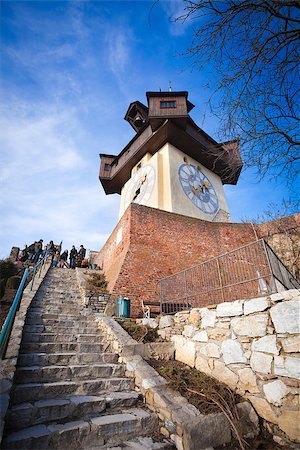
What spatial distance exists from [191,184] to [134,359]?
12749 mm

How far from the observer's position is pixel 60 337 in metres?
4.42

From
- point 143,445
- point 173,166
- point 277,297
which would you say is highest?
point 173,166

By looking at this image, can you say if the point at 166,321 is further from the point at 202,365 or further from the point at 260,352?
the point at 260,352

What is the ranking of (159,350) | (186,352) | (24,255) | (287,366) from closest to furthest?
(287,366) < (186,352) < (159,350) < (24,255)

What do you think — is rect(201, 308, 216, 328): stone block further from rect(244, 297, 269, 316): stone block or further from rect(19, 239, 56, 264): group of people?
rect(19, 239, 56, 264): group of people

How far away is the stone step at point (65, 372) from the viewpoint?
3.12m

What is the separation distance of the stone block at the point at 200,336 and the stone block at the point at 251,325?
73cm

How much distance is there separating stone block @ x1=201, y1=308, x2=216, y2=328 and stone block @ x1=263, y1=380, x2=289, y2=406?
1244 mm

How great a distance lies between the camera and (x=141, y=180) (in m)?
15.5

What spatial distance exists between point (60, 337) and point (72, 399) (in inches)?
70.2

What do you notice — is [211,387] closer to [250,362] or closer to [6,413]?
[250,362]

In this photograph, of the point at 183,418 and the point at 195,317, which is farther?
the point at 195,317

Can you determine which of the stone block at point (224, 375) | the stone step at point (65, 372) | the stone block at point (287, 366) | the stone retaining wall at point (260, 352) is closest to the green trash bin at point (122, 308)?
the stone retaining wall at point (260, 352)

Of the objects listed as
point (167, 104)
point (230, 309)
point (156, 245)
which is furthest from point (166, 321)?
point (167, 104)
